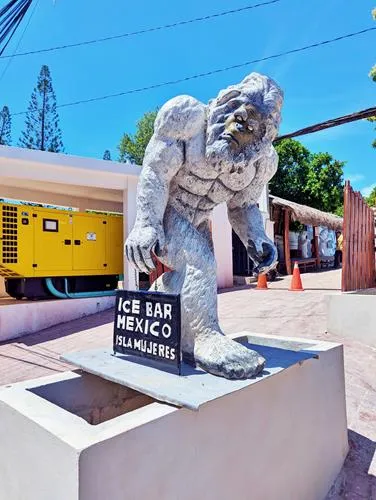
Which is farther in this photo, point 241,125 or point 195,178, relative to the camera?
point 195,178

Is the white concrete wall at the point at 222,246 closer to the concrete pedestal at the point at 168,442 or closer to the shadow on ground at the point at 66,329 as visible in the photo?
the shadow on ground at the point at 66,329

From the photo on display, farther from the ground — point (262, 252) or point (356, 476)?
point (262, 252)

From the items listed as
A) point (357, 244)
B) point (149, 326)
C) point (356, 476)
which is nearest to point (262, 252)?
point (149, 326)

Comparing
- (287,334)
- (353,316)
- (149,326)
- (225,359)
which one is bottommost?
(287,334)

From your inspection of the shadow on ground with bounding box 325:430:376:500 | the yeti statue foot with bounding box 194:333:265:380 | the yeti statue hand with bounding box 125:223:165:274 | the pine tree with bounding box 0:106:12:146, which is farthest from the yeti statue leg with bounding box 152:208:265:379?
the pine tree with bounding box 0:106:12:146

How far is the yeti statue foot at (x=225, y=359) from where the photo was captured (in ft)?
4.95

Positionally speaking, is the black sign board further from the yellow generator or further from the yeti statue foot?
the yellow generator

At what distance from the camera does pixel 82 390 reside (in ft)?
5.52

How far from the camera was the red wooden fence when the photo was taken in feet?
14.9

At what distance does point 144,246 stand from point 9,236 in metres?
4.88

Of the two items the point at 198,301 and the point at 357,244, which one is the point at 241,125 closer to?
the point at 198,301

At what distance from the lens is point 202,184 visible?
1852mm

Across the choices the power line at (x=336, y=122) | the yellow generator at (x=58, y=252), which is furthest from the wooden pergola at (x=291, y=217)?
the yellow generator at (x=58, y=252)

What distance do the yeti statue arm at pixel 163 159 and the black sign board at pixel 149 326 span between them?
222 mm
